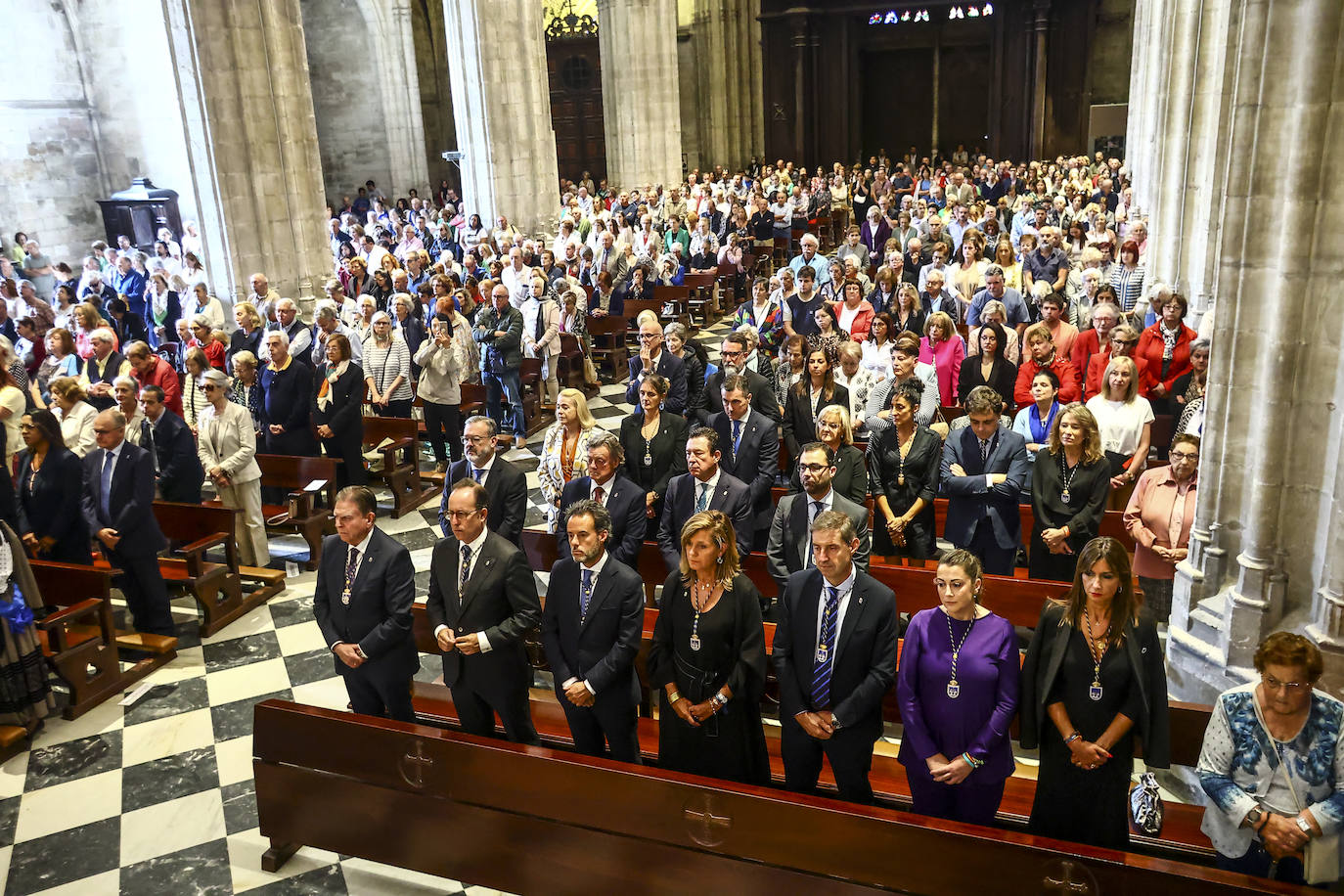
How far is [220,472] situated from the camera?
771cm

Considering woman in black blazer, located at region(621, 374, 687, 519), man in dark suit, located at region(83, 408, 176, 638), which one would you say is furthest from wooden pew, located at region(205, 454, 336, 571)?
woman in black blazer, located at region(621, 374, 687, 519)

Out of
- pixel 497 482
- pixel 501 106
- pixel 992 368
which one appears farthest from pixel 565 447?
pixel 501 106

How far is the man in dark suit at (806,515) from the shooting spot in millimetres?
5262

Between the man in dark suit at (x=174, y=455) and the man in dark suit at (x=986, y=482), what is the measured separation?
5.36 metres

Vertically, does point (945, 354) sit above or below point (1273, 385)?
below

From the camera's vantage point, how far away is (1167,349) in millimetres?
8312

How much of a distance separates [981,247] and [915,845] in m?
8.44

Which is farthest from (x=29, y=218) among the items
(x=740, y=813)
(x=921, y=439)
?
(x=740, y=813)

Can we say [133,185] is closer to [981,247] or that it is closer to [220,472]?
[220,472]

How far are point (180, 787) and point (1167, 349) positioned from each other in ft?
24.6

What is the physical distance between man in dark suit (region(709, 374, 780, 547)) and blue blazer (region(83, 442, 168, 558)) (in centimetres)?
377

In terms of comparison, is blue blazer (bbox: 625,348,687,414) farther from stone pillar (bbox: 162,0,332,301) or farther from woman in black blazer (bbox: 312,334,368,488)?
stone pillar (bbox: 162,0,332,301)

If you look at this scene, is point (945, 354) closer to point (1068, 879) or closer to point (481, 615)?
point (481, 615)

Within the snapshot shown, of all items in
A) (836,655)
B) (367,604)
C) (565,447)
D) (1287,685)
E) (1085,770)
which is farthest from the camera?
(565,447)
